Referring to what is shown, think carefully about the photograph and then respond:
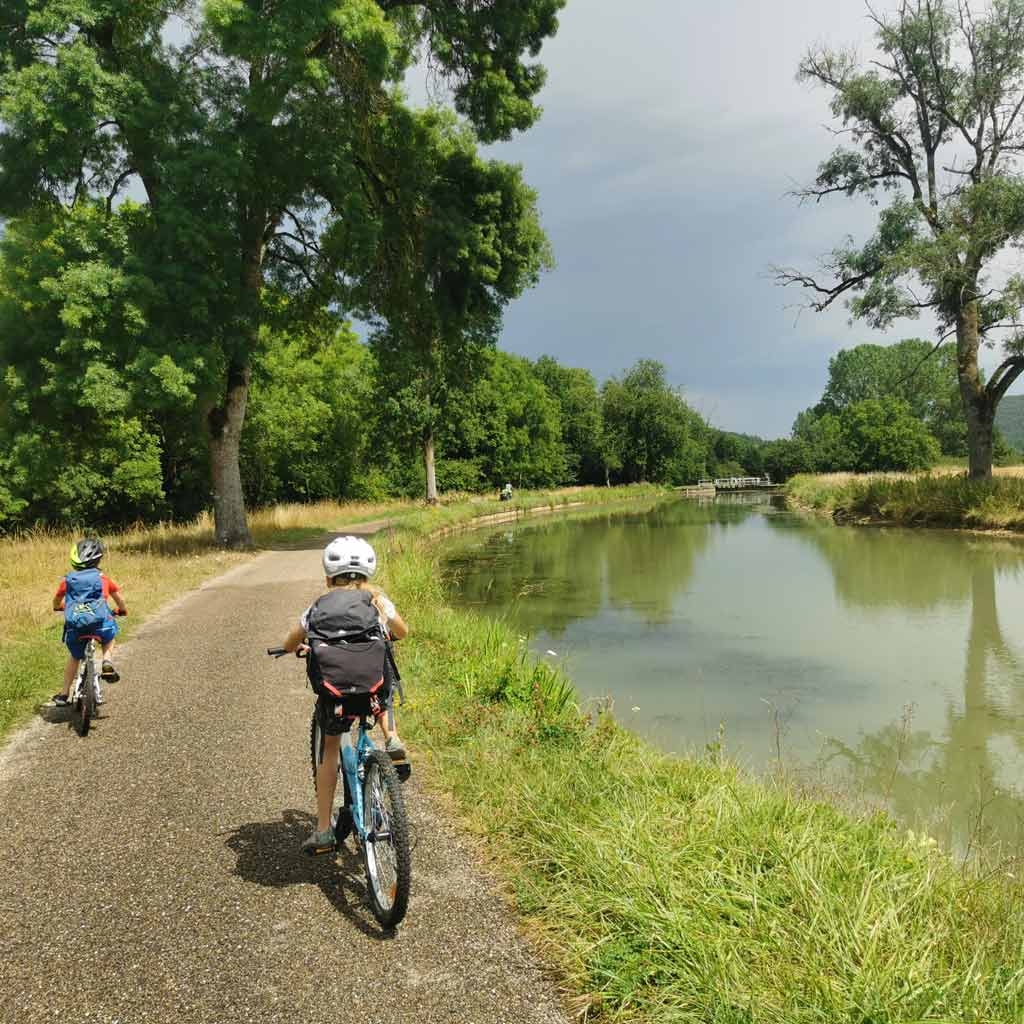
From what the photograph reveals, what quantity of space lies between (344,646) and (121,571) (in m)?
11.9

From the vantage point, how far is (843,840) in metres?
3.62

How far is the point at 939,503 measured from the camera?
24.6 meters

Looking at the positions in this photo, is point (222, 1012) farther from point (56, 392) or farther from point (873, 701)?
point (56, 392)

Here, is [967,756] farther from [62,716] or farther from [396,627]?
[62,716]

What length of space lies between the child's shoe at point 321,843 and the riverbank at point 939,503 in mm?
23706

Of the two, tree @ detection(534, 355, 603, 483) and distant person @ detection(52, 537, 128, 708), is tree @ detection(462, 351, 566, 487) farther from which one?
distant person @ detection(52, 537, 128, 708)

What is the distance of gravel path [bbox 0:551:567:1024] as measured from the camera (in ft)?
8.94

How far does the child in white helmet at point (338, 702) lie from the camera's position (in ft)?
10.9

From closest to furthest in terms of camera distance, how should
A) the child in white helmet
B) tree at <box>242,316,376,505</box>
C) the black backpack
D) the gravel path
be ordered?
1. the gravel path
2. the black backpack
3. the child in white helmet
4. tree at <box>242,316,376,505</box>

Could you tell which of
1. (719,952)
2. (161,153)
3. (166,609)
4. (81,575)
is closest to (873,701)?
(719,952)

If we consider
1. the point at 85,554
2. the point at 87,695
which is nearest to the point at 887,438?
the point at 85,554

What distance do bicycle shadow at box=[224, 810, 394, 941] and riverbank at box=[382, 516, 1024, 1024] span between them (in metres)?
0.69

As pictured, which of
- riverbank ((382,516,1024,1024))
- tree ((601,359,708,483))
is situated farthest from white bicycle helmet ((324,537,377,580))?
tree ((601,359,708,483))

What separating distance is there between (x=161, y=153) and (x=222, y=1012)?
53.8 ft
